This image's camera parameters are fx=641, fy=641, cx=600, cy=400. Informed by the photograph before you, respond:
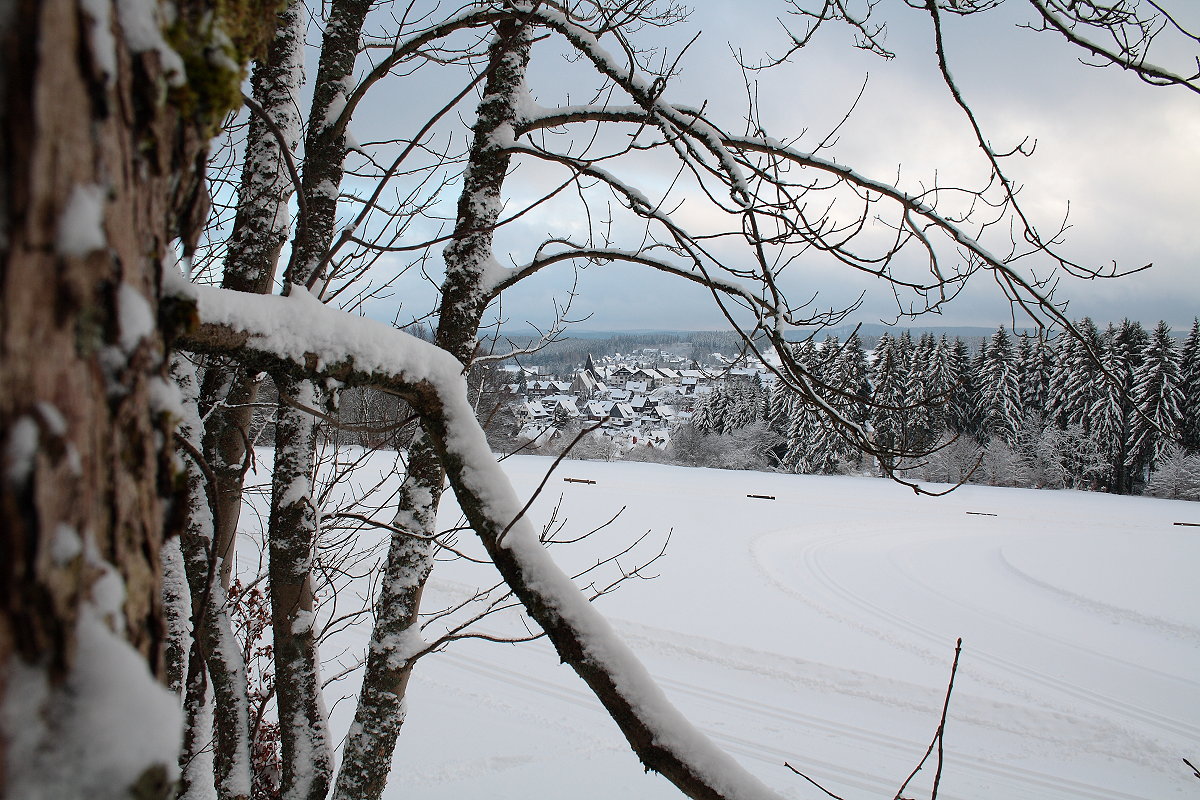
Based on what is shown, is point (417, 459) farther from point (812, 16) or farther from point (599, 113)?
point (812, 16)

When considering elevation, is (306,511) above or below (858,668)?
above

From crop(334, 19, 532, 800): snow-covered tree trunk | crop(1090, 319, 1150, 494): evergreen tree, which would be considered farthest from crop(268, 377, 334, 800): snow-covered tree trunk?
crop(1090, 319, 1150, 494): evergreen tree

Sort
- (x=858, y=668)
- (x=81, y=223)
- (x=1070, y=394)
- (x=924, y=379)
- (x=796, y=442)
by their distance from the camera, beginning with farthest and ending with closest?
(x=796, y=442), (x=1070, y=394), (x=924, y=379), (x=858, y=668), (x=81, y=223)

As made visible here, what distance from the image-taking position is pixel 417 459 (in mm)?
2869

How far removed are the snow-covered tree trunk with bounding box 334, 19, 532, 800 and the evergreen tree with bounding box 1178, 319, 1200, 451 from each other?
104ft

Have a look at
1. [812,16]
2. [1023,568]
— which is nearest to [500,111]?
[812,16]

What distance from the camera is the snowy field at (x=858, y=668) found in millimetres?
6887

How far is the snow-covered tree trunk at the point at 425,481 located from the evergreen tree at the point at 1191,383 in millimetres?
31775

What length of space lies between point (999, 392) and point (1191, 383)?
6622 millimetres

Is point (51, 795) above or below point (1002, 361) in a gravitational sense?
below

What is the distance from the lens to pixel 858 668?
29.6 feet

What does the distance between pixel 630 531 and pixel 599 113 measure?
13.2m

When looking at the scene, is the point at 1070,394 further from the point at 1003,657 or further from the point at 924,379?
the point at 1003,657

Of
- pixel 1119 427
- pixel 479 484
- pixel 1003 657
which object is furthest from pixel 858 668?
pixel 1119 427
